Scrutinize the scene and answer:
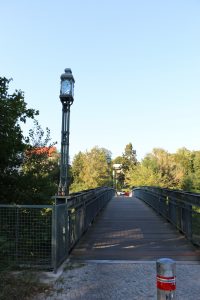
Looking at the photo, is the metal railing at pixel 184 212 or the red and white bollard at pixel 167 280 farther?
the metal railing at pixel 184 212

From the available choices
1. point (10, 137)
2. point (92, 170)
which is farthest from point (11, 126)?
point (92, 170)

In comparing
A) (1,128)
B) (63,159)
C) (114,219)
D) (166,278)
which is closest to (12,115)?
(1,128)

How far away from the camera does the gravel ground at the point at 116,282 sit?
609 centimetres

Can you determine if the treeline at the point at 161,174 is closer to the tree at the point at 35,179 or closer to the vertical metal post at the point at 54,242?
the tree at the point at 35,179

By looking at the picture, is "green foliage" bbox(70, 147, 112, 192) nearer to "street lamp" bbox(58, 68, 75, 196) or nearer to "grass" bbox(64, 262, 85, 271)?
"street lamp" bbox(58, 68, 75, 196)

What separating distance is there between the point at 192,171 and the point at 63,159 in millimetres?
90246

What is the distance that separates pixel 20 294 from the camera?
5781 mm

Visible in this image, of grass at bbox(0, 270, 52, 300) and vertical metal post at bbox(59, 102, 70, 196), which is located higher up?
vertical metal post at bbox(59, 102, 70, 196)

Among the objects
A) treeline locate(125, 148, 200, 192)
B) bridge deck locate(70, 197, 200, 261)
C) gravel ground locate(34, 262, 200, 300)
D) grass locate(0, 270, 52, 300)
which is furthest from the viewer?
treeline locate(125, 148, 200, 192)

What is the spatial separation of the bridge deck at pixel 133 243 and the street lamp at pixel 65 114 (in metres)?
1.45

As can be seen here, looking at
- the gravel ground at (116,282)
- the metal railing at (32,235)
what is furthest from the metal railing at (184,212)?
the metal railing at (32,235)

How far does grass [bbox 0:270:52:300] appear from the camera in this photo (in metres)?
5.70

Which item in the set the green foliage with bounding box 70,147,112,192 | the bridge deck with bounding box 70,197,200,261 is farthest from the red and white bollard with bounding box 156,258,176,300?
the green foliage with bounding box 70,147,112,192

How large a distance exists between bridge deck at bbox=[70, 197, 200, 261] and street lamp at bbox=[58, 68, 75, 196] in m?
1.45
